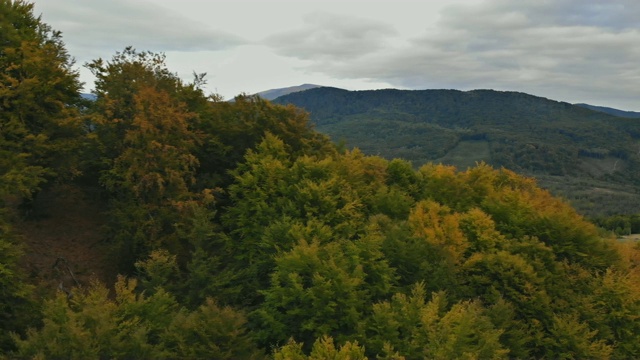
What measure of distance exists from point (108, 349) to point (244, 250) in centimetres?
1191

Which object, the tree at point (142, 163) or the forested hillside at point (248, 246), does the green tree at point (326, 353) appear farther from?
the tree at point (142, 163)

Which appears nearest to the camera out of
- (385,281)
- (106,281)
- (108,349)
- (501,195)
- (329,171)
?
(108,349)

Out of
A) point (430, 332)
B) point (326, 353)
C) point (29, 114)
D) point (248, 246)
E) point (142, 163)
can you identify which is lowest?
point (430, 332)

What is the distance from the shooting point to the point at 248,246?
2844cm

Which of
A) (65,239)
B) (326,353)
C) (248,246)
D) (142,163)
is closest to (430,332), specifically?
(326,353)

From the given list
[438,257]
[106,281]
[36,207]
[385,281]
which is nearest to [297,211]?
[385,281]

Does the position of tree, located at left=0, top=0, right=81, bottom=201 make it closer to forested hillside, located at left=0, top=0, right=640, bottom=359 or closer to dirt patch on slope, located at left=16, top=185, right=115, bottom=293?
forested hillside, located at left=0, top=0, right=640, bottom=359

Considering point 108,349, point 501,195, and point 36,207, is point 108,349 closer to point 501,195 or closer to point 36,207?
point 36,207

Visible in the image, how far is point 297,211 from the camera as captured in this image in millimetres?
28250

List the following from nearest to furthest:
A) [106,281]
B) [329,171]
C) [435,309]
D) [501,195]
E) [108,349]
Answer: [108,349] → [435,309] → [106,281] → [329,171] → [501,195]

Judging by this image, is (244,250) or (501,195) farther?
(501,195)

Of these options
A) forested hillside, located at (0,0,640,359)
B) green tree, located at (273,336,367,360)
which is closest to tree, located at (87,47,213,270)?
forested hillside, located at (0,0,640,359)

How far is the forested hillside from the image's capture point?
21.2 metres

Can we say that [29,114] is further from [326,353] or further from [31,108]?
[326,353]
